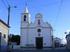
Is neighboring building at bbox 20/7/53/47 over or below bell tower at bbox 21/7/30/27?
below

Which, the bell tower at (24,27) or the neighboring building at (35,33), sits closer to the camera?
the bell tower at (24,27)

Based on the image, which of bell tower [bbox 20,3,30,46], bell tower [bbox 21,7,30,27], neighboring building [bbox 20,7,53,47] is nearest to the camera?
bell tower [bbox 20,3,30,46]

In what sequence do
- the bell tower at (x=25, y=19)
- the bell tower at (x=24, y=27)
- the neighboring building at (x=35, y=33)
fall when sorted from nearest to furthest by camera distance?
the bell tower at (x=24, y=27), the neighboring building at (x=35, y=33), the bell tower at (x=25, y=19)

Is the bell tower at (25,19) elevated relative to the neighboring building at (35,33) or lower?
Answer: elevated

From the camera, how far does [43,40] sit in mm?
74938

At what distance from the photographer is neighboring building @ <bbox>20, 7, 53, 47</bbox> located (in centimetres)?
7412

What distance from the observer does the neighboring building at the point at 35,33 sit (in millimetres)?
74125

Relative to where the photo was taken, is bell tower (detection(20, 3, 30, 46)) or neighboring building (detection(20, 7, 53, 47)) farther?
neighboring building (detection(20, 7, 53, 47))

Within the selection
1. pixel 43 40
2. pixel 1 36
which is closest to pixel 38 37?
pixel 43 40

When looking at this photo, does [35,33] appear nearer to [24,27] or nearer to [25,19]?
[24,27]

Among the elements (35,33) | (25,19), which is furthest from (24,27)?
(35,33)

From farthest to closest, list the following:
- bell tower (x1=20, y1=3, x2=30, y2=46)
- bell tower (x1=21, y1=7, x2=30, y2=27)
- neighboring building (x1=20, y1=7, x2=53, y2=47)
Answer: bell tower (x1=21, y1=7, x2=30, y2=27) → neighboring building (x1=20, y1=7, x2=53, y2=47) → bell tower (x1=20, y1=3, x2=30, y2=46)

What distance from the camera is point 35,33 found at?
75.2 m

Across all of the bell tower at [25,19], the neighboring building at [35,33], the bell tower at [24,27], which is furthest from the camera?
the bell tower at [25,19]
